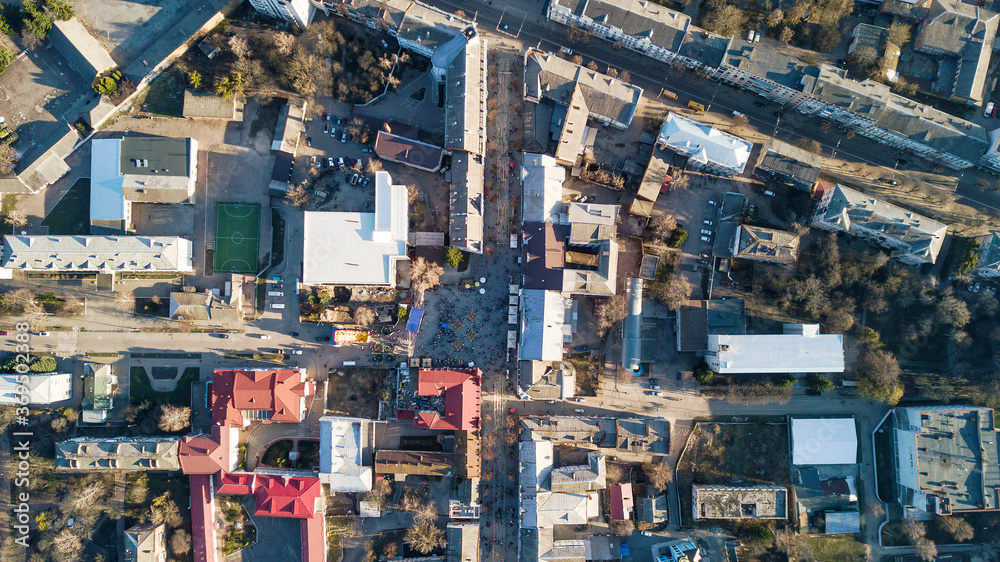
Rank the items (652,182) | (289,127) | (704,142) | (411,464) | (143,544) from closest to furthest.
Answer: (143,544) → (704,142) → (411,464) → (652,182) → (289,127)

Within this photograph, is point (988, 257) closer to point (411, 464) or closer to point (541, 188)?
point (541, 188)

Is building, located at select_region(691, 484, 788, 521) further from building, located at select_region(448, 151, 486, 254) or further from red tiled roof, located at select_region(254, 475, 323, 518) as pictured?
red tiled roof, located at select_region(254, 475, 323, 518)

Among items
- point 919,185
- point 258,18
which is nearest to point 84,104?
point 258,18

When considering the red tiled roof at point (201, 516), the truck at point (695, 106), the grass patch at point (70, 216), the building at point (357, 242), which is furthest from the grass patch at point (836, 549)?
the grass patch at point (70, 216)

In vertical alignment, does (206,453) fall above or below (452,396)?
below

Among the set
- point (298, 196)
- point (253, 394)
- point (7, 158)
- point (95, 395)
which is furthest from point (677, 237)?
point (7, 158)

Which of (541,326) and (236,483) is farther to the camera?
(236,483)
